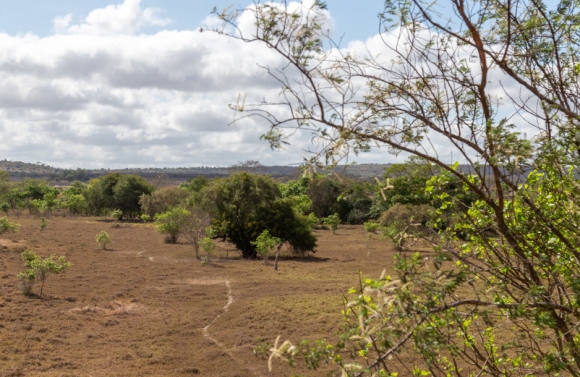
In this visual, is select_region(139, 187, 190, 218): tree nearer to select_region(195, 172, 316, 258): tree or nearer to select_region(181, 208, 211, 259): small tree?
select_region(181, 208, 211, 259): small tree

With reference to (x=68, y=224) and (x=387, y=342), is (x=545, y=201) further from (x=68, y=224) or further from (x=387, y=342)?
(x=68, y=224)

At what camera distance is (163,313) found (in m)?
14.1

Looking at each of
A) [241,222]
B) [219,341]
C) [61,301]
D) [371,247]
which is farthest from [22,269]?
[371,247]

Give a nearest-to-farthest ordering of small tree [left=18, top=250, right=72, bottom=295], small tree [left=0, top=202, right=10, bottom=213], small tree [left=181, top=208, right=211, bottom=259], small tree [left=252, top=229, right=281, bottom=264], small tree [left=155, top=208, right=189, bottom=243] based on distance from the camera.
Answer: small tree [left=18, top=250, right=72, bottom=295] → small tree [left=252, top=229, right=281, bottom=264] → small tree [left=181, top=208, right=211, bottom=259] → small tree [left=155, top=208, right=189, bottom=243] → small tree [left=0, top=202, right=10, bottom=213]

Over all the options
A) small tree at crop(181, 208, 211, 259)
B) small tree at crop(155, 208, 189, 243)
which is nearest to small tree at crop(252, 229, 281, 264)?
small tree at crop(181, 208, 211, 259)

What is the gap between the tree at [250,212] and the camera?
2634cm

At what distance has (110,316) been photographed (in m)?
14.0

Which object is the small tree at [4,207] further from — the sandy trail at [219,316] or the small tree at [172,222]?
the sandy trail at [219,316]

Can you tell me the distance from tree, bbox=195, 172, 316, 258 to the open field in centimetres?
171

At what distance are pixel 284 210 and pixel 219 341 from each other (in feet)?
50.9

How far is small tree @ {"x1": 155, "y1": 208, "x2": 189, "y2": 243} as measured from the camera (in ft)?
89.8

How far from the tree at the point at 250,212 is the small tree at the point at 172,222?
1.33 metres

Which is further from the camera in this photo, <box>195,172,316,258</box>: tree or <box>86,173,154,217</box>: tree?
<box>86,173,154,217</box>: tree

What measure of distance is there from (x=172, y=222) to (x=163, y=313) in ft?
50.4
